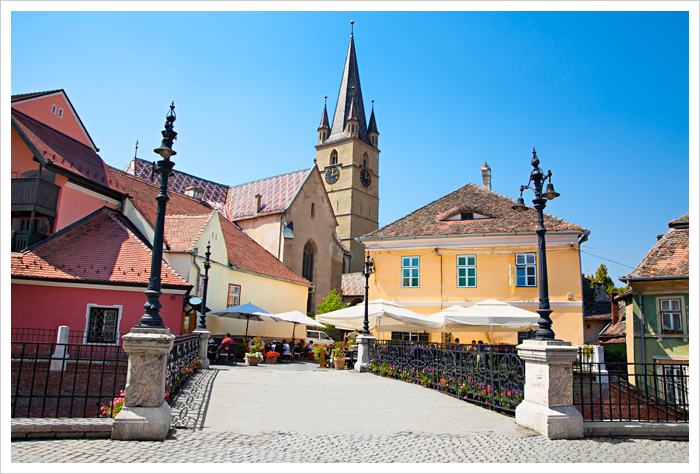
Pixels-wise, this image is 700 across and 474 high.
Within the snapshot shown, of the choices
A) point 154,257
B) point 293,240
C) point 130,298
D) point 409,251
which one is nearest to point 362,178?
point 293,240

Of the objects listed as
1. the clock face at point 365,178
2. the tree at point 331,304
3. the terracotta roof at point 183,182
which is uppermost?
the clock face at point 365,178

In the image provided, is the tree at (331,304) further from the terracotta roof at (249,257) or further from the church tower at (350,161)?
the church tower at (350,161)

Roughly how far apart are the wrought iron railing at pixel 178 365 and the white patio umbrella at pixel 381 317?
4920 mm

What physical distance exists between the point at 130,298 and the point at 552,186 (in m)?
16.6

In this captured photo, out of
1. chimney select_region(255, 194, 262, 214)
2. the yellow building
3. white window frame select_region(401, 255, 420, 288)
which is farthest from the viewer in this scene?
chimney select_region(255, 194, 262, 214)

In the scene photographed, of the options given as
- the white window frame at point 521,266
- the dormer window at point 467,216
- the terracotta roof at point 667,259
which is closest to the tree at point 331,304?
the dormer window at point 467,216

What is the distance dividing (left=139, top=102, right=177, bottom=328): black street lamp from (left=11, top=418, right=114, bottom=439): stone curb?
1414mm

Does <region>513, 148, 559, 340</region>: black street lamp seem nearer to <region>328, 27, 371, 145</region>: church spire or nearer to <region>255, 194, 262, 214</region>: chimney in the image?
<region>255, 194, 262, 214</region>: chimney

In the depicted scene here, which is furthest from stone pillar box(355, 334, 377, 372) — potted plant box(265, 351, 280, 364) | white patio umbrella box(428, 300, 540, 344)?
potted plant box(265, 351, 280, 364)

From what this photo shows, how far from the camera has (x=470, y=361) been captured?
11.3 m

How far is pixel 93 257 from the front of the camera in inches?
824

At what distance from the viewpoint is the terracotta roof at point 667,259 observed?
883 inches

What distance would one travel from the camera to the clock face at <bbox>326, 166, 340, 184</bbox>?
233 feet

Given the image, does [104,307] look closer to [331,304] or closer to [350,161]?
[331,304]
